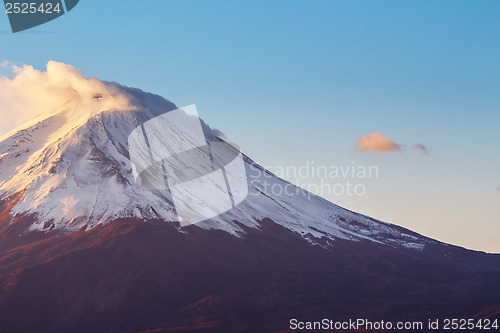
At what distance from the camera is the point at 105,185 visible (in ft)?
283

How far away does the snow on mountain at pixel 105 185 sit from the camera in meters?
82.4

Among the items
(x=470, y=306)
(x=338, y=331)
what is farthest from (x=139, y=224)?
(x=470, y=306)

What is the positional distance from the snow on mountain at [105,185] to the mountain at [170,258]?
222 millimetres

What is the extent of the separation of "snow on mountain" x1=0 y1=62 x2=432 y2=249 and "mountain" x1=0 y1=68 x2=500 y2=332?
0.73 feet

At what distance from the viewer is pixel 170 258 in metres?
75.7

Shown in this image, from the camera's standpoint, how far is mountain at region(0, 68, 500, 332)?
66.9 metres

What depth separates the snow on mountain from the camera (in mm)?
82375

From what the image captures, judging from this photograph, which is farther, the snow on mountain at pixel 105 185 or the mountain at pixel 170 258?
the snow on mountain at pixel 105 185

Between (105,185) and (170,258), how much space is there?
51.1ft

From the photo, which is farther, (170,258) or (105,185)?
(105,185)

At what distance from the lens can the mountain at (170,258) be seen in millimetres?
66938

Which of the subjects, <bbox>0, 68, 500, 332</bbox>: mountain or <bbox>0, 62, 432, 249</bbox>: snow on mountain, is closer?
<bbox>0, 68, 500, 332</bbox>: mountain

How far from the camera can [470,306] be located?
256 ft

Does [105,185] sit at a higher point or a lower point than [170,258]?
higher
